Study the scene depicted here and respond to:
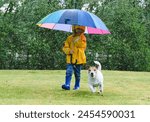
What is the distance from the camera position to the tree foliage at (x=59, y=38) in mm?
26797

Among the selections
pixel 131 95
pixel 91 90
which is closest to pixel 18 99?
pixel 91 90

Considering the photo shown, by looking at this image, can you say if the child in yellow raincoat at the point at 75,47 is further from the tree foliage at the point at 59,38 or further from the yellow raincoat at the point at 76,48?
the tree foliage at the point at 59,38

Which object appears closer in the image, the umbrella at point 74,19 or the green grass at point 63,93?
the green grass at point 63,93

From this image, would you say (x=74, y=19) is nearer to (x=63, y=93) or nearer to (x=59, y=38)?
(x=63, y=93)

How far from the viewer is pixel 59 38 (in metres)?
27.0

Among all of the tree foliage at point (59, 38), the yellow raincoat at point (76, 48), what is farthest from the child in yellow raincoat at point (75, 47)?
the tree foliage at point (59, 38)

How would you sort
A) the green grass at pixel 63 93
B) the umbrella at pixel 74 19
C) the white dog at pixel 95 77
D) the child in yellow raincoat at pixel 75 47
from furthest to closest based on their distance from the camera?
the child in yellow raincoat at pixel 75 47 < the white dog at pixel 95 77 < the umbrella at pixel 74 19 < the green grass at pixel 63 93

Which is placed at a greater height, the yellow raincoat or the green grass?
the yellow raincoat

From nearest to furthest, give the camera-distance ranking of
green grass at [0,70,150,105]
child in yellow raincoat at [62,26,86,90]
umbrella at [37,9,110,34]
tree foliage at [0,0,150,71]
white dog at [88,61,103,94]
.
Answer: green grass at [0,70,150,105] → umbrella at [37,9,110,34] → white dog at [88,61,103,94] → child in yellow raincoat at [62,26,86,90] → tree foliage at [0,0,150,71]

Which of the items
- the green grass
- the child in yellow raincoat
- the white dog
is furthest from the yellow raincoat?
the green grass

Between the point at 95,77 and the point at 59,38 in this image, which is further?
the point at 59,38

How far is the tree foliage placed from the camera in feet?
87.9

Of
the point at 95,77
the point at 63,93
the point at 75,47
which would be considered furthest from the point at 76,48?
the point at 63,93

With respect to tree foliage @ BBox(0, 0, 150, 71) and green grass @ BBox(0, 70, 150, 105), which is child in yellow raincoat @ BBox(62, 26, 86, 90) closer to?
green grass @ BBox(0, 70, 150, 105)
